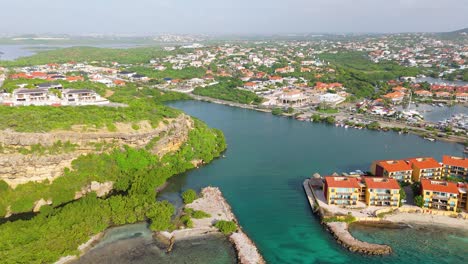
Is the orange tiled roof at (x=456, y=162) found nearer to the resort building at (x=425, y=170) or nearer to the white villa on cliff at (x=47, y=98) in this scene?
the resort building at (x=425, y=170)

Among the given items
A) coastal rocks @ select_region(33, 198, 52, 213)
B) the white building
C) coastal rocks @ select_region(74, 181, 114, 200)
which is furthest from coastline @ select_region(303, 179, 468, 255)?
the white building

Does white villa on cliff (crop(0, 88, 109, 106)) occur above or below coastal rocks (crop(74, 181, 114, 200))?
above

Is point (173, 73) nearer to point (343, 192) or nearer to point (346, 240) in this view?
point (343, 192)

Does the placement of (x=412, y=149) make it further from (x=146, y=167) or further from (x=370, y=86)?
(x=370, y=86)

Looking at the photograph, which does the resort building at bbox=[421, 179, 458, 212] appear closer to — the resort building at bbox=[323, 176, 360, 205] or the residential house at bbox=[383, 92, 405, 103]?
the resort building at bbox=[323, 176, 360, 205]

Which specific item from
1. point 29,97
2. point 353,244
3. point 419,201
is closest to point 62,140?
point 29,97

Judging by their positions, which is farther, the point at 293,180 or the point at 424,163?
the point at 293,180

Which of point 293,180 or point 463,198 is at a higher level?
point 463,198

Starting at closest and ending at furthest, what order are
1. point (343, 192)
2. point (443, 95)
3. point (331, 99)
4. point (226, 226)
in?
point (226, 226)
point (343, 192)
point (331, 99)
point (443, 95)
